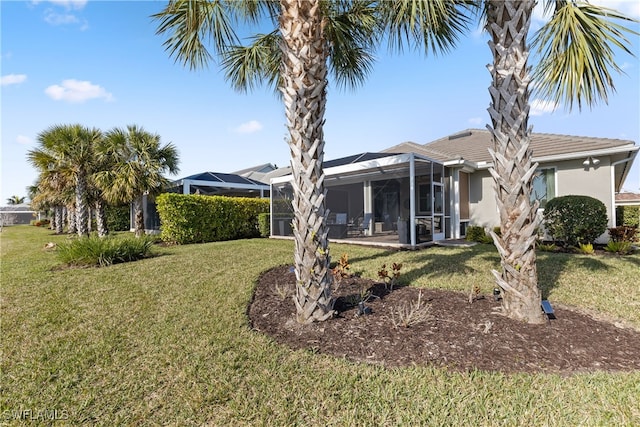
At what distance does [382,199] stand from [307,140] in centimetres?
1304

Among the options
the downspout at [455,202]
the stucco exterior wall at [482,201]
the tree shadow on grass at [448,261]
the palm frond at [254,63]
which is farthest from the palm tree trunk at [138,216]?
the stucco exterior wall at [482,201]

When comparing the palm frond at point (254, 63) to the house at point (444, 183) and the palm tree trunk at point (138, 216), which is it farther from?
the palm tree trunk at point (138, 216)

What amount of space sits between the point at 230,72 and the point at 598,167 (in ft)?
41.8

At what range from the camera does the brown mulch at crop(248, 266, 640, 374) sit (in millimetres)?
3086

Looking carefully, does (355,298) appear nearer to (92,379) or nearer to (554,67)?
(92,379)

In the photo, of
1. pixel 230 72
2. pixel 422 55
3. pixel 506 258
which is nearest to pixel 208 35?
pixel 230 72

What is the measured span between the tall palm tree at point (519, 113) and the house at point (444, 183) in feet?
19.5

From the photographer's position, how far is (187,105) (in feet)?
31.9

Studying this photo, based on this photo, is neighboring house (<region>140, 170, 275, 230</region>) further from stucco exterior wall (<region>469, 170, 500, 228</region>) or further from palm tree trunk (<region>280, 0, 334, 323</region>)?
palm tree trunk (<region>280, 0, 334, 323</region>)

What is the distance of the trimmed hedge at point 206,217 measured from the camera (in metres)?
12.5

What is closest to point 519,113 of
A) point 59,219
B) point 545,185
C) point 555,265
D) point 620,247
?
point 555,265

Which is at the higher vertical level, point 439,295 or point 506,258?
point 506,258

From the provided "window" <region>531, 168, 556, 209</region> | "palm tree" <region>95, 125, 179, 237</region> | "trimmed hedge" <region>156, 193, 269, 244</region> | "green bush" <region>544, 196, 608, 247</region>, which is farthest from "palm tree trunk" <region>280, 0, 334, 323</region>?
"palm tree" <region>95, 125, 179, 237</region>

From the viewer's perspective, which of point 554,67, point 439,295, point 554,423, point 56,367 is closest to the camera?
point 554,423
